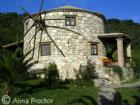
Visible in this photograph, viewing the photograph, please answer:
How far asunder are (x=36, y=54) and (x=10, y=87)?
360 inches

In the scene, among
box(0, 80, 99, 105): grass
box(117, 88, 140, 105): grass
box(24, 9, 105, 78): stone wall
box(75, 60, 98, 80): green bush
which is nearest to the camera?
box(0, 80, 99, 105): grass

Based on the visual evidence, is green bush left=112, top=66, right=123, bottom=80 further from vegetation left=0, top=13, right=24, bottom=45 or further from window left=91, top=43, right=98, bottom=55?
vegetation left=0, top=13, right=24, bottom=45

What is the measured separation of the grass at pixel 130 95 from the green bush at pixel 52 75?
4.61m

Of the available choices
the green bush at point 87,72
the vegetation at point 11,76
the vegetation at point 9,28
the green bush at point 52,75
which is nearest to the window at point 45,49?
the green bush at point 52,75

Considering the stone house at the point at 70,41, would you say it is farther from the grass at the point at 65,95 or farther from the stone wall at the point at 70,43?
the grass at the point at 65,95

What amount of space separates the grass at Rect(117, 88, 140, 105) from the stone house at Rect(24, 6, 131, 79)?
5.74m

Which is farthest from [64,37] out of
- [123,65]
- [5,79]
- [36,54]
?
[5,79]

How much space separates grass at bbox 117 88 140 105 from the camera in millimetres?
19106

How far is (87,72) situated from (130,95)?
5877 millimetres

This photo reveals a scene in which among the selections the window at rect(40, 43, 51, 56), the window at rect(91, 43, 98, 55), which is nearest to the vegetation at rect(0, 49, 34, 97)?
the window at rect(40, 43, 51, 56)

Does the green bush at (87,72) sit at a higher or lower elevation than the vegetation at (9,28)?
lower

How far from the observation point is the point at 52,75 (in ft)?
82.0

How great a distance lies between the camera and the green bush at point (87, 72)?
25766 millimetres

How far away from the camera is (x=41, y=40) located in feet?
92.8
